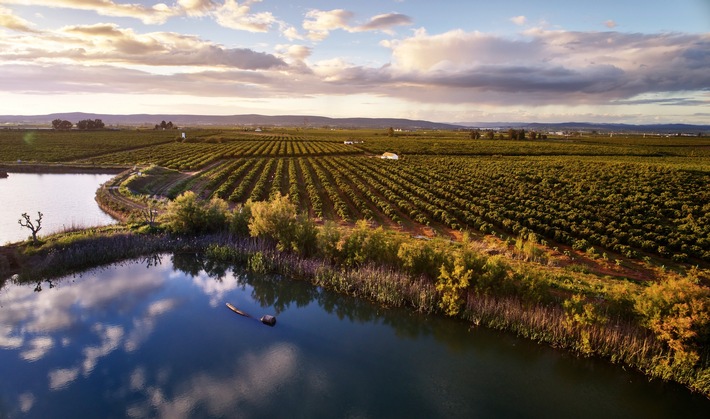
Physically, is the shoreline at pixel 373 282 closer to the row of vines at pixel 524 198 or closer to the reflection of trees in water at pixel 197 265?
the reflection of trees in water at pixel 197 265

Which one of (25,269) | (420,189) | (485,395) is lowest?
(485,395)

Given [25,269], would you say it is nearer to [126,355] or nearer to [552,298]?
[126,355]

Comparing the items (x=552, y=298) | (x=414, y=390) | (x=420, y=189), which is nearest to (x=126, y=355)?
(x=414, y=390)

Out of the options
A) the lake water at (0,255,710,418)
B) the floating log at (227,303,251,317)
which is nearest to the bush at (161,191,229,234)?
the lake water at (0,255,710,418)

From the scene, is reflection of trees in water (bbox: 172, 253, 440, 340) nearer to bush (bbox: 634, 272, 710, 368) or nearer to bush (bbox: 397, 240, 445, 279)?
bush (bbox: 397, 240, 445, 279)

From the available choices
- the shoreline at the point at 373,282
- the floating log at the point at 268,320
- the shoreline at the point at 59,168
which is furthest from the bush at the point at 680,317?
the shoreline at the point at 59,168

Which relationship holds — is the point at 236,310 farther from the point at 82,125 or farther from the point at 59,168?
the point at 82,125
